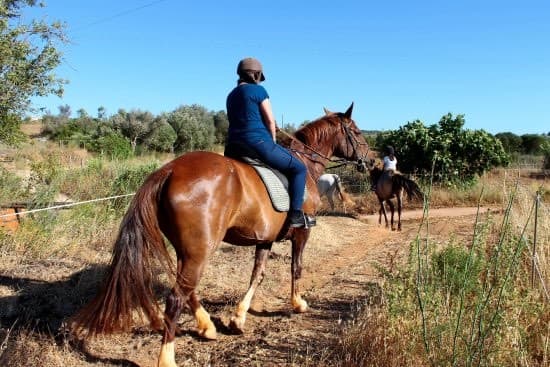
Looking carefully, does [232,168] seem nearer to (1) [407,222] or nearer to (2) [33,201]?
(2) [33,201]

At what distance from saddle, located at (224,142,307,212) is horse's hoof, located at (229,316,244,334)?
128 cm

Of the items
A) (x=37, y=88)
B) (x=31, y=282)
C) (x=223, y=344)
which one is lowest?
(x=223, y=344)

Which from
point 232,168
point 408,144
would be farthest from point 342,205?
point 232,168

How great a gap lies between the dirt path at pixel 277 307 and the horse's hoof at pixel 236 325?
7cm

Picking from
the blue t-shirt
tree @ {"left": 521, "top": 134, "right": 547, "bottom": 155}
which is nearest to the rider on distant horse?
the blue t-shirt

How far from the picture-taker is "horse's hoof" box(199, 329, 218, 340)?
4.62 m

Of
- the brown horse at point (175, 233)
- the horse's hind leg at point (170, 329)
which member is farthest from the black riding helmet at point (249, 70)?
the horse's hind leg at point (170, 329)

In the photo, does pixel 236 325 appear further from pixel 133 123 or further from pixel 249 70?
pixel 133 123

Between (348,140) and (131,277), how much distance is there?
4.07 metres

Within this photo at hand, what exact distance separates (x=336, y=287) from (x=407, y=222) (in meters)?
9.51

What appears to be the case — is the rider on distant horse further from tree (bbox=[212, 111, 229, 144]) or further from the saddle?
tree (bbox=[212, 111, 229, 144])

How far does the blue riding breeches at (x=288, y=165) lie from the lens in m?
4.88

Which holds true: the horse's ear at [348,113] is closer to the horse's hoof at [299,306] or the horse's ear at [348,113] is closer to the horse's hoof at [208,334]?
the horse's hoof at [299,306]

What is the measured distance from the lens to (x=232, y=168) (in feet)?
14.5
